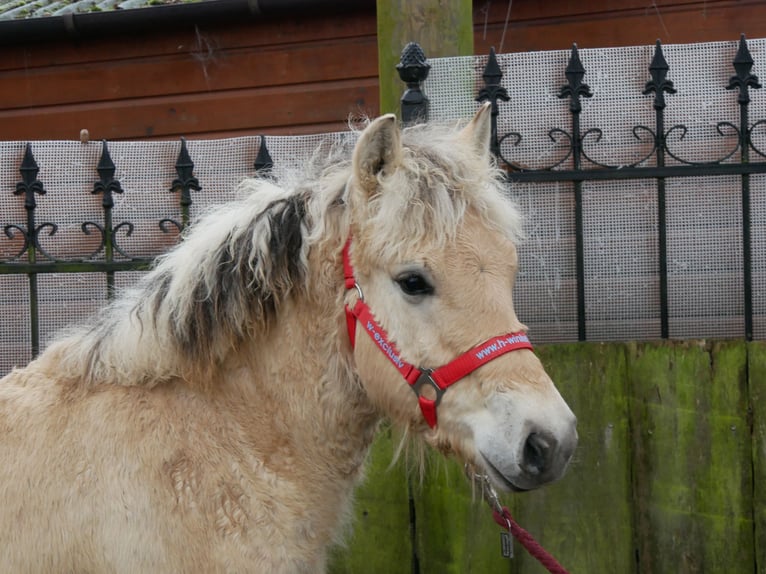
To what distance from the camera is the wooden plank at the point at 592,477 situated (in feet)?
12.8

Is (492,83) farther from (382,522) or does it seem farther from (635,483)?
(382,522)

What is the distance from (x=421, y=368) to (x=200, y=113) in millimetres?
5740

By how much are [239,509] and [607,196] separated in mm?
2310

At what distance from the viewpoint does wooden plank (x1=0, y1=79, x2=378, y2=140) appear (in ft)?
24.4

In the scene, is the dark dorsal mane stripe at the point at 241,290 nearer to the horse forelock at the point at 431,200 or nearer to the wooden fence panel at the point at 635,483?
the horse forelock at the point at 431,200

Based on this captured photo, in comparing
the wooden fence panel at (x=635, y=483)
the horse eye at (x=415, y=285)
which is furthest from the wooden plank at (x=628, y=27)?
the horse eye at (x=415, y=285)

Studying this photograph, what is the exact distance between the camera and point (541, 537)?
3.95 metres

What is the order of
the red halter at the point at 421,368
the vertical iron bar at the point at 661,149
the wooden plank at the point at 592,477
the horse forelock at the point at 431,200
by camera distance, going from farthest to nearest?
the wooden plank at the point at 592,477 < the vertical iron bar at the point at 661,149 < the horse forelock at the point at 431,200 < the red halter at the point at 421,368

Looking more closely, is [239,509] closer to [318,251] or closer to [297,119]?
[318,251]

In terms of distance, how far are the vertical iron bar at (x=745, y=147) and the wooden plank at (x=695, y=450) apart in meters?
0.22

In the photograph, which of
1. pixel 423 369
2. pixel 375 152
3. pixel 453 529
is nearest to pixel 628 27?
pixel 453 529

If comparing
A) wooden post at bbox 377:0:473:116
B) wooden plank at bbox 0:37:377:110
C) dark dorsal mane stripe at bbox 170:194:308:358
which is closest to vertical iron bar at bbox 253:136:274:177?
wooden post at bbox 377:0:473:116

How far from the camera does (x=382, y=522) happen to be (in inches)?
158

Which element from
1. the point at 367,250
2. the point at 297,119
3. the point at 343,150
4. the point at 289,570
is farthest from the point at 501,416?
the point at 297,119
